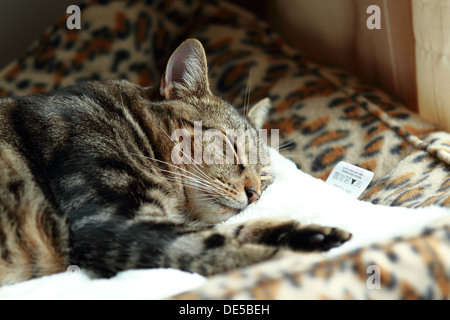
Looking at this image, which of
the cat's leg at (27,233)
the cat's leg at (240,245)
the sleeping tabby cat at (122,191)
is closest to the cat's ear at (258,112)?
the sleeping tabby cat at (122,191)

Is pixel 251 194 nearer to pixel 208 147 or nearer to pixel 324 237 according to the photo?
pixel 208 147

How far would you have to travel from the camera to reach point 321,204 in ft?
4.00

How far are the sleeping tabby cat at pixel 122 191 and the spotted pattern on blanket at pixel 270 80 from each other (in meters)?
0.45

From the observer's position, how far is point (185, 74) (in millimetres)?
1337

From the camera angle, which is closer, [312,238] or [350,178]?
[312,238]

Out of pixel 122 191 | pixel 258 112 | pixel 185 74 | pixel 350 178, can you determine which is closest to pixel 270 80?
pixel 258 112

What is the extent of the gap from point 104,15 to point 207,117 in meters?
1.02

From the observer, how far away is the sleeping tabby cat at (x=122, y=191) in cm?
99

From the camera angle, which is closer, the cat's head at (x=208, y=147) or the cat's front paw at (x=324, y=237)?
the cat's front paw at (x=324, y=237)

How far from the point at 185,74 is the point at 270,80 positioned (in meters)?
0.71

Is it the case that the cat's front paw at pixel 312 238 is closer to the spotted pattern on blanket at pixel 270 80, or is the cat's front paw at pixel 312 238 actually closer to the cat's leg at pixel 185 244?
the cat's leg at pixel 185 244

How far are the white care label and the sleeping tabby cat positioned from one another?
360mm

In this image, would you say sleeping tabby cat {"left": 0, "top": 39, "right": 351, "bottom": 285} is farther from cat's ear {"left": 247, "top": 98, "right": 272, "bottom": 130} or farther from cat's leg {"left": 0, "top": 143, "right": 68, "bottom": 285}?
cat's ear {"left": 247, "top": 98, "right": 272, "bottom": 130}
